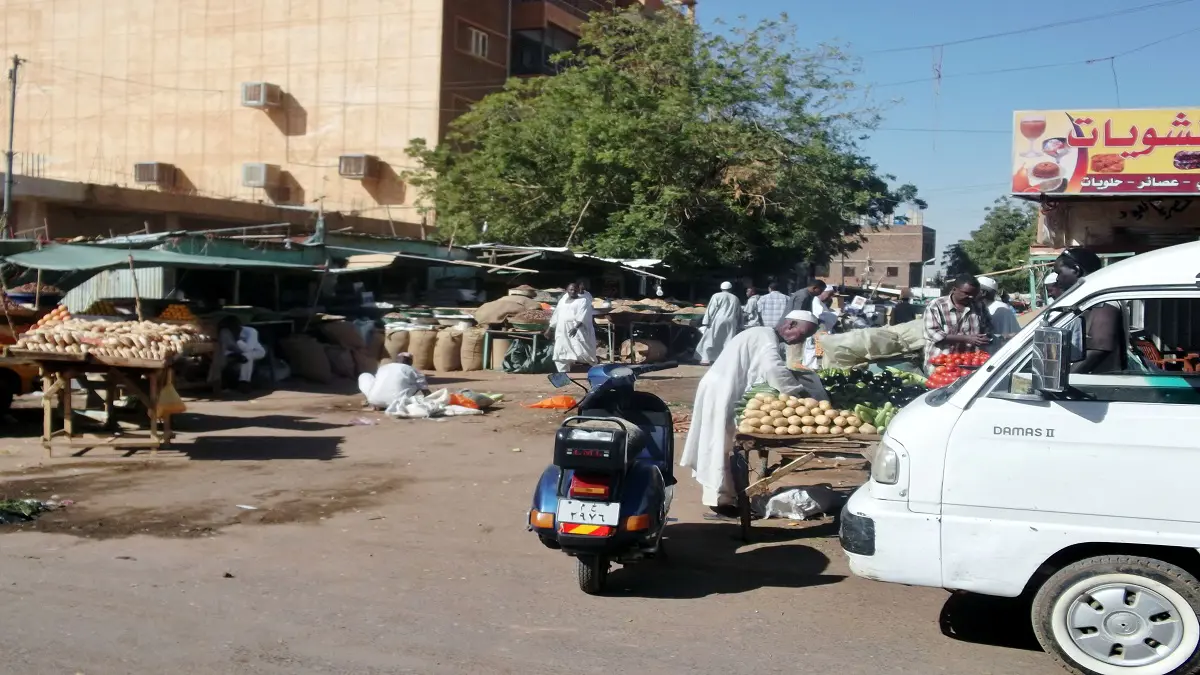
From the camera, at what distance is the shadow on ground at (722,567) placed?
6.39 metres

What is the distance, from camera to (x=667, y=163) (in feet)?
89.1

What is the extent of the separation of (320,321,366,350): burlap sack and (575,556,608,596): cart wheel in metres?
13.8

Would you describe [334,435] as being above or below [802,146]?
below

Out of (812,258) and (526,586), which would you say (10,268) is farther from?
(812,258)

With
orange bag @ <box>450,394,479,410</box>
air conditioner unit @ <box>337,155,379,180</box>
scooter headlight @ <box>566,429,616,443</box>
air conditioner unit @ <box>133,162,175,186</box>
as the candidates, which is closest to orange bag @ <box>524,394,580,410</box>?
orange bag @ <box>450,394,479,410</box>

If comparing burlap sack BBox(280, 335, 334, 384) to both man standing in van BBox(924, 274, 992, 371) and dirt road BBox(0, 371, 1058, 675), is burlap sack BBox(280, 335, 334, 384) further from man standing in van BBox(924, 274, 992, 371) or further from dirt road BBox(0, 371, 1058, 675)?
man standing in van BBox(924, 274, 992, 371)

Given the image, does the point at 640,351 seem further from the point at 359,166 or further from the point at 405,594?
the point at 405,594

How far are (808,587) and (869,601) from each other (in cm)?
42

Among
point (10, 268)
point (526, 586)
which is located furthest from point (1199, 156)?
point (10, 268)

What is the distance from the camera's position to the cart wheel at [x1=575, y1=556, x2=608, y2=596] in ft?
19.8

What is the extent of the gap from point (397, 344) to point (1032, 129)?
459 inches

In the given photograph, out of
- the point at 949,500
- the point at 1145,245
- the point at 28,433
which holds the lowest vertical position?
the point at 28,433

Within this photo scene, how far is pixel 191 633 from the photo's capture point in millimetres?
5355

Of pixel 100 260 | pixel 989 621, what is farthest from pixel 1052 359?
pixel 100 260
